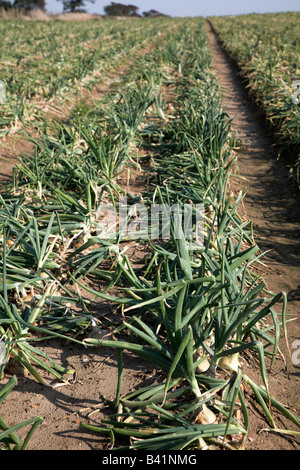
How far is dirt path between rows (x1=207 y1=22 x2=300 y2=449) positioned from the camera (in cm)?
177

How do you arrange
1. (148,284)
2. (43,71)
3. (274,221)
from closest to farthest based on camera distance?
(148,284)
(274,221)
(43,71)

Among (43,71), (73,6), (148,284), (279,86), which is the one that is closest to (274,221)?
(148,284)

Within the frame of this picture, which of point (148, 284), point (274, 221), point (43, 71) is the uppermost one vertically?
point (43, 71)

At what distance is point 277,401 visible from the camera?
1.59 m

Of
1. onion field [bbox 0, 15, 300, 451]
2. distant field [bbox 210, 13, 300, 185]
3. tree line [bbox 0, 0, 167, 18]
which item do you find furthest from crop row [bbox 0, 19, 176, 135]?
tree line [bbox 0, 0, 167, 18]

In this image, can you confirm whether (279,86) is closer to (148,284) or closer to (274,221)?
(274,221)

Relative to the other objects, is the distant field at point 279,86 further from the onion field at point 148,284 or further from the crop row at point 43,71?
the crop row at point 43,71

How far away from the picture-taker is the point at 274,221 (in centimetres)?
327

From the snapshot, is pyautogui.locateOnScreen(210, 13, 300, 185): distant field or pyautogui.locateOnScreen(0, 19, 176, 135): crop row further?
pyautogui.locateOnScreen(0, 19, 176, 135): crop row

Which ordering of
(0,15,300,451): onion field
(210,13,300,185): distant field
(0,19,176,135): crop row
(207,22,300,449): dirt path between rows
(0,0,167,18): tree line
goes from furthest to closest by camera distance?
(0,0,167,18): tree line
(0,19,176,135): crop row
(210,13,300,185): distant field
(207,22,300,449): dirt path between rows
(0,15,300,451): onion field

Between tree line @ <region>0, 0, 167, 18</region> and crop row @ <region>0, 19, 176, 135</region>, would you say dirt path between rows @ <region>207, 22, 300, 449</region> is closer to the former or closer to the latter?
crop row @ <region>0, 19, 176, 135</region>

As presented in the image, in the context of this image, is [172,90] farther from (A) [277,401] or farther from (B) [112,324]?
(A) [277,401]

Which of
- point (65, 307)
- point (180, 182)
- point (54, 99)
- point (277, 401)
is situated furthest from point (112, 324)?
point (54, 99)

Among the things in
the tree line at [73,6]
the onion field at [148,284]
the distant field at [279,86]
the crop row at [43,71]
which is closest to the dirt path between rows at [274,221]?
the onion field at [148,284]
